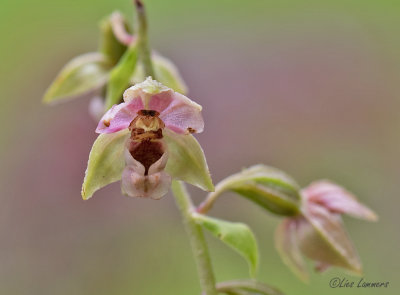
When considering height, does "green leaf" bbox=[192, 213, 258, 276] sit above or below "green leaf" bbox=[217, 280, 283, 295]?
above

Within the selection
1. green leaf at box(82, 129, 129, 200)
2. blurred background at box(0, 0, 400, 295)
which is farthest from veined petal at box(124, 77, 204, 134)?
blurred background at box(0, 0, 400, 295)

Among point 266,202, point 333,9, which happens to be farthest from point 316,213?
point 333,9

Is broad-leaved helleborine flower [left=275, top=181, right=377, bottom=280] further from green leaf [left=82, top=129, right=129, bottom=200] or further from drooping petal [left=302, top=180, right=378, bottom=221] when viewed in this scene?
green leaf [left=82, top=129, right=129, bottom=200]

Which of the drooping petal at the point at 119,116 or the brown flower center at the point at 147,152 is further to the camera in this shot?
the brown flower center at the point at 147,152

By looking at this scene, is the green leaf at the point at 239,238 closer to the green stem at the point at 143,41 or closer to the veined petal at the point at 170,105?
the veined petal at the point at 170,105

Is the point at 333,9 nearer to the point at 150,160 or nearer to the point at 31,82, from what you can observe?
the point at 31,82

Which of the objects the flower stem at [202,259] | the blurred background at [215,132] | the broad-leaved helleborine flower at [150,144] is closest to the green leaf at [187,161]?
the broad-leaved helleborine flower at [150,144]
